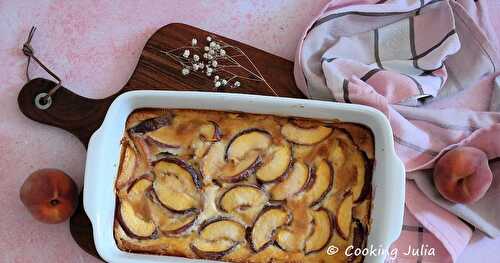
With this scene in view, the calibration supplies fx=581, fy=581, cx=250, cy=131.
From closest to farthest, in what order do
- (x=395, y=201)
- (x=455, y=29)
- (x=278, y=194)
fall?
(x=395, y=201), (x=278, y=194), (x=455, y=29)

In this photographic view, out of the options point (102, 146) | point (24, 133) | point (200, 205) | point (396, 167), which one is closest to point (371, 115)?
point (396, 167)

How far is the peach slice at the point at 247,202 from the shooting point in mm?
1473

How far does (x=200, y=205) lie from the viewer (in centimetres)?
148

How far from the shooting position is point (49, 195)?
145 centimetres

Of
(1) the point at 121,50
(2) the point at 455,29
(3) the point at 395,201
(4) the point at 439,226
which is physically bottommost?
(4) the point at 439,226

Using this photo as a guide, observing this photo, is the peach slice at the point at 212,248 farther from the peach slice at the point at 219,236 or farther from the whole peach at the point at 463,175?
the whole peach at the point at 463,175

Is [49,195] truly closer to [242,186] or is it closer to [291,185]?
[242,186]

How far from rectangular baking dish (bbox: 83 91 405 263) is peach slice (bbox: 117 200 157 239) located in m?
0.02

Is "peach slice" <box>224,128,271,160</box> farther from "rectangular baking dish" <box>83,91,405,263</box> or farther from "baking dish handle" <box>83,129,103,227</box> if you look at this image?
"baking dish handle" <box>83,129,103,227</box>

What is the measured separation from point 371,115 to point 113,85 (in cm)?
73

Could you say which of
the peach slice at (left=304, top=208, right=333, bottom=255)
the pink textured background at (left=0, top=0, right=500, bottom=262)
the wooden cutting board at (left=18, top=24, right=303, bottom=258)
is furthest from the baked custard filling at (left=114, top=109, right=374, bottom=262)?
the pink textured background at (left=0, top=0, right=500, bottom=262)

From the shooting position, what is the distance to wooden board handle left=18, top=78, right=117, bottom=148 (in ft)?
5.23

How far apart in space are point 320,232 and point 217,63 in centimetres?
54

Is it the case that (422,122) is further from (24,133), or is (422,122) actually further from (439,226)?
(24,133)
